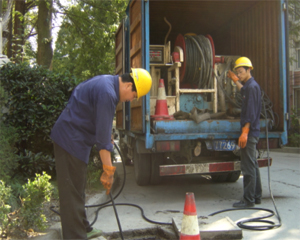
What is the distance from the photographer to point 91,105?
9.71ft

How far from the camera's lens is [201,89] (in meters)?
5.92

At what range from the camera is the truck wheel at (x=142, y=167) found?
5.65 metres

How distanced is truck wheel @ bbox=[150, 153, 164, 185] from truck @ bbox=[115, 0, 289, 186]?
0.06 feet

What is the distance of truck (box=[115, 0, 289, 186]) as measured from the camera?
16.4 feet

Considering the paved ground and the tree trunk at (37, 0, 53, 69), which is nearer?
the paved ground

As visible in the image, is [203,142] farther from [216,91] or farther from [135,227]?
[135,227]

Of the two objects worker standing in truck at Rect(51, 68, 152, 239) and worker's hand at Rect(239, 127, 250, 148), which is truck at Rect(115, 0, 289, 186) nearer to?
worker's hand at Rect(239, 127, 250, 148)

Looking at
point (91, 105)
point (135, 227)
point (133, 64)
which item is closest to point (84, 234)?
point (135, 227)

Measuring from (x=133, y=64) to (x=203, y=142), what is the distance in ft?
6.70

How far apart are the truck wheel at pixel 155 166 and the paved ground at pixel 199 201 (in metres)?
0.18

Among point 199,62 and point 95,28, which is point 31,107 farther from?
point 95,28

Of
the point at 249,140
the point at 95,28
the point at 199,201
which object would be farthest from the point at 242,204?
the point at 95,28

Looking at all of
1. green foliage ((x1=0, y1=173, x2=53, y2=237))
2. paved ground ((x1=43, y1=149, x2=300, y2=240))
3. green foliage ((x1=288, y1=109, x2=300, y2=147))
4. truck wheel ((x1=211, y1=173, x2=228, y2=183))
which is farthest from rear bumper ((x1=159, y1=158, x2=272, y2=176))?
green foliage ((x1=288, y1=109, x2=300, y2=147))

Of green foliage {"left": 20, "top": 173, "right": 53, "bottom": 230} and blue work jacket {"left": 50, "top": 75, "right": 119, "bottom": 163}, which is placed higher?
blue work jacket {"left": 50, "top": 75, "right": 119, "bottom": 163}
